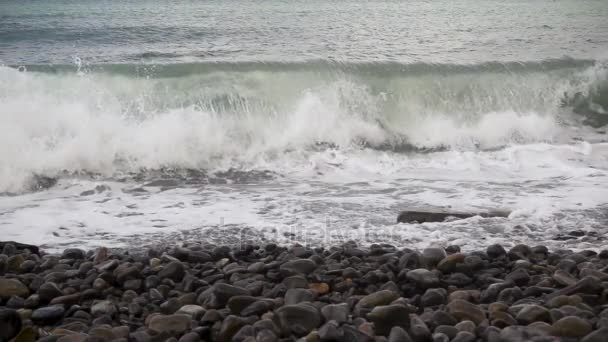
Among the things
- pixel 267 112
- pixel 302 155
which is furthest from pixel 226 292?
pixel 267 112

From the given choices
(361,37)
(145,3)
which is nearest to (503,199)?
(361,37)

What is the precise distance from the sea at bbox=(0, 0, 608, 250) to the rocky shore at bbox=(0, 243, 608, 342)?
774 mm

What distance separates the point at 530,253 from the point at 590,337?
6.14 ft

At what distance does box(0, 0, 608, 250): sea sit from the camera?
6.46 metres

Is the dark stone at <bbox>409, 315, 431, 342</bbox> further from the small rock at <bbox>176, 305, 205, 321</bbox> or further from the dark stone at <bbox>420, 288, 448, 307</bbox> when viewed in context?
the small rock at <bbox>176, 305, 205, 321</bbox>

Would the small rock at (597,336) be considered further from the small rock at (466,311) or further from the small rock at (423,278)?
the small rock at (423,278)

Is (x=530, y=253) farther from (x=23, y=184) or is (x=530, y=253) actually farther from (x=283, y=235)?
(x=23, y=184)

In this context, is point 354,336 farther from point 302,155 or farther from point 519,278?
point 302,155

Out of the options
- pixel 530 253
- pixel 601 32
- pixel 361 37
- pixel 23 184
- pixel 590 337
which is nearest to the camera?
pixel 590 337

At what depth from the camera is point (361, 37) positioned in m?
17.7

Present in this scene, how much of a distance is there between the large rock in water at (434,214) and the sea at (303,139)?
14cm

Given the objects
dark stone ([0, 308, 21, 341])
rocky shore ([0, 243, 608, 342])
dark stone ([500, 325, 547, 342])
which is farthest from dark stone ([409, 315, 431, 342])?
dark stone ([0, 308, 21, 341])

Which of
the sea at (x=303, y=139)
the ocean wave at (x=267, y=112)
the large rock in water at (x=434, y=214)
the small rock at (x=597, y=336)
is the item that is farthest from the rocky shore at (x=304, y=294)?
the ocean wave at (x=267, y=112)

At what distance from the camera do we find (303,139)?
10.2 m
